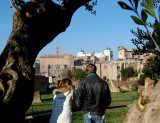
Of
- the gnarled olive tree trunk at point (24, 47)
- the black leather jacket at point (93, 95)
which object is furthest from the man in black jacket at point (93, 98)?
the gnarled olive tree trunk at point (24, 47)

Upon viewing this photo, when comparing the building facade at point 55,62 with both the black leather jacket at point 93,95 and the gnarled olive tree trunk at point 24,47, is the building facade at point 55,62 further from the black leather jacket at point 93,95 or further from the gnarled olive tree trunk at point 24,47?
the black leather jacket at point 93,95

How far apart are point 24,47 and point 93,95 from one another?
5.00 ft

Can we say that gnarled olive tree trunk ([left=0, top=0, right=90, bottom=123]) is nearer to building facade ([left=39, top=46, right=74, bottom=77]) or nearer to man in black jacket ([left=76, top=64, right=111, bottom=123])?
man in black jacket ([left=76, top=64, right=111, bottom=123])

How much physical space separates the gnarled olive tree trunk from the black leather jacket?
947mm

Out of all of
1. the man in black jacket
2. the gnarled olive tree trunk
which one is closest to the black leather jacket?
the man in black jacket

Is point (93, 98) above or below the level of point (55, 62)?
below

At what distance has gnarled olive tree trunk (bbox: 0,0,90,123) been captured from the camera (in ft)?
11.1

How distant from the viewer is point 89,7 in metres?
6.48

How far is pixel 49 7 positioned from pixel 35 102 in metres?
12.2

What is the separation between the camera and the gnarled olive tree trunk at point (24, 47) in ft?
11.1

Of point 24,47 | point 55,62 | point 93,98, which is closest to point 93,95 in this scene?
point 93,98

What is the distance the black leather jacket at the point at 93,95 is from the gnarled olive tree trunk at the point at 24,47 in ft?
3.11

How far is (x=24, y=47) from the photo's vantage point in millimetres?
3863

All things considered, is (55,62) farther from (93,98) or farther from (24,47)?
(93,98)
